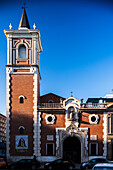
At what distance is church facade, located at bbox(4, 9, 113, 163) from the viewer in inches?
1761

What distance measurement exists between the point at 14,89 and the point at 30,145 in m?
8.56

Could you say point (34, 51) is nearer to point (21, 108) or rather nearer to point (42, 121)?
point (21, 108)

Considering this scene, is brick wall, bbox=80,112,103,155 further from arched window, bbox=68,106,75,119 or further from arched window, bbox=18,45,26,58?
arched window, bbox=18,45,26,58

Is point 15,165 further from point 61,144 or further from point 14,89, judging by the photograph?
point 14,89

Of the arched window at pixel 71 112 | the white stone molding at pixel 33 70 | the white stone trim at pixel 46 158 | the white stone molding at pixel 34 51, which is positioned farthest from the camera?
the white stone molding at pixel 34 51

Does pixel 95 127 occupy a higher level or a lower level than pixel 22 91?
lower

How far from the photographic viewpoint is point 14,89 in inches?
1815

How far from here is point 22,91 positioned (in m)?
46.0

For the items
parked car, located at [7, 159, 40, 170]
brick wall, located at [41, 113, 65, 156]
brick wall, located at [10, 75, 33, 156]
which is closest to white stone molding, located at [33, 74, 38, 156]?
brick wall, located at [10, 75, 33, 156]

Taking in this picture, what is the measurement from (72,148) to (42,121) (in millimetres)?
6055

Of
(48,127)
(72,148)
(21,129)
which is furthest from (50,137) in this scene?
(21,129)

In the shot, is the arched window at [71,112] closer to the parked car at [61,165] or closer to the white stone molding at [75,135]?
the white stone molding at [75,135]

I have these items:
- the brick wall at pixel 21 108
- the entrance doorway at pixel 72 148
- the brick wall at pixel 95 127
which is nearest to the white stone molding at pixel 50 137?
the entrance doorway at pixel 72 148

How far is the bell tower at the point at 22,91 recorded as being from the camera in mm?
44750
